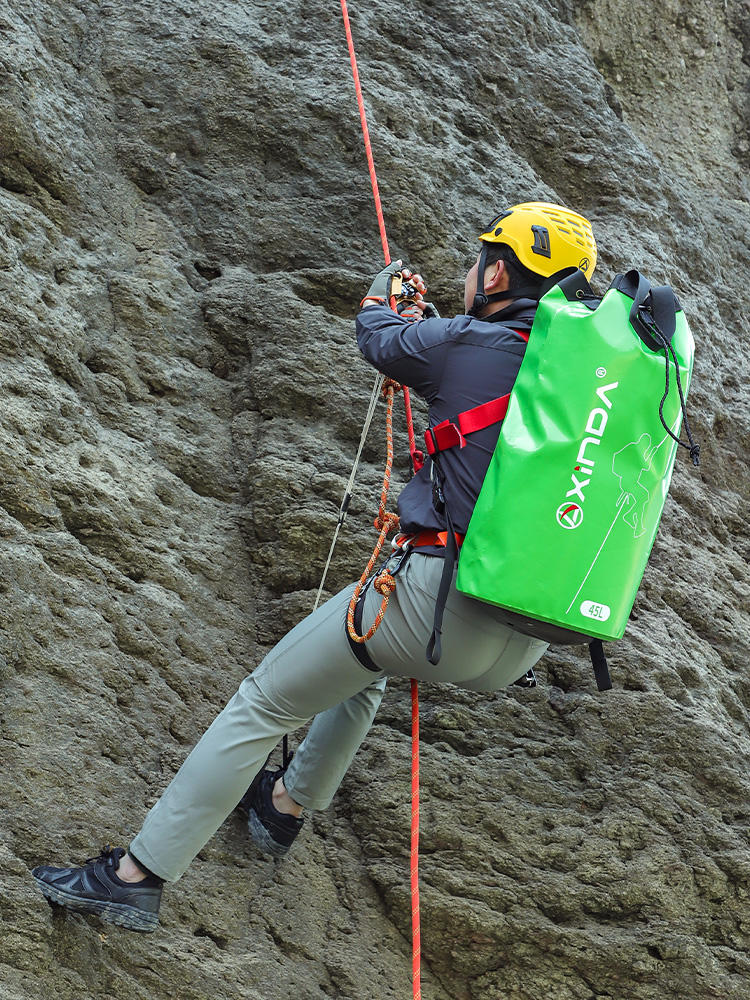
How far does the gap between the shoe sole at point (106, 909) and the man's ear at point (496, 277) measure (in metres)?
2.28

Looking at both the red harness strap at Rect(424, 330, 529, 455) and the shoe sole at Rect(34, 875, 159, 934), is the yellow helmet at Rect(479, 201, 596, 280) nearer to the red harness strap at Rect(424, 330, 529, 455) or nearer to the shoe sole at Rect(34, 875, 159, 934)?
the red harness strap at Rect(424, 330, 529, 455)

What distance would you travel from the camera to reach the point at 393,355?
3.18m

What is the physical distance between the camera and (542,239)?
128 inches

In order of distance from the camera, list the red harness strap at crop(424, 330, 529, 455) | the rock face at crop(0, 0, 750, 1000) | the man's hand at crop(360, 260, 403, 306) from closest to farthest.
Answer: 1. the red harness strap at crop(424, 330, 529, 455)
2. the man's hand at crop(360, 260, 403, 306)
3. the rock face at crop(0, 0, 750, 1000)

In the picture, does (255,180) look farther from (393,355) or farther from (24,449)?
(393,355)

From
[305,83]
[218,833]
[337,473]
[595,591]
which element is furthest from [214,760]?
[305,83]

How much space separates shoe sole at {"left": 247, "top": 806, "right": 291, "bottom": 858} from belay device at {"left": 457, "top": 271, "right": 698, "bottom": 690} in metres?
1.42

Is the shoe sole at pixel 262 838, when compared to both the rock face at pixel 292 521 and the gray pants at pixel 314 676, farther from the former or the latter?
the gray pants at pixel 314 676

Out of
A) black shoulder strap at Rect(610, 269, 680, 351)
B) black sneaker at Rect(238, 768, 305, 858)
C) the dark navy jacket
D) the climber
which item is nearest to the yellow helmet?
the climber

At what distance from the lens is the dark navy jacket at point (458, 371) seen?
3104mm

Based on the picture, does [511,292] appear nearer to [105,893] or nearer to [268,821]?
[268,821]

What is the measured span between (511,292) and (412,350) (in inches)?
15.9

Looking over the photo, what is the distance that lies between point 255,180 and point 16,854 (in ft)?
11.2

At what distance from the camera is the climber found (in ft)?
10.2
